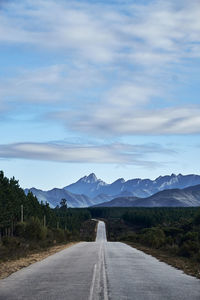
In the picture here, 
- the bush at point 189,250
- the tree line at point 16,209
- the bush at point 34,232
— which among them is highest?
the tree line at point 16,209

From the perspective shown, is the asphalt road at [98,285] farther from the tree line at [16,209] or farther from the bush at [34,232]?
the tree line at [16,209]

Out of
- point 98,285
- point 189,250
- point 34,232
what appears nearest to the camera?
point 98,285

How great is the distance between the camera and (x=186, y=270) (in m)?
23.9

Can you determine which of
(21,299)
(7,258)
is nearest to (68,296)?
(21,299)

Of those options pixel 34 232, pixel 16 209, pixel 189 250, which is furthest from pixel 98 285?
pixel 16 209

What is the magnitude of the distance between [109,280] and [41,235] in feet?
163

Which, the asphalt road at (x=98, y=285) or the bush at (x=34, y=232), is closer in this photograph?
the asphalt road at (x=98, y=285)

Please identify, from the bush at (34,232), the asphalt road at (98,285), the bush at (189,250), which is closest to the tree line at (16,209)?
the bush at (34,232)

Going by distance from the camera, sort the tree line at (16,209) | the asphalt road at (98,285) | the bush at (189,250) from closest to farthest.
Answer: the asphalt road at (98,285)
the bush at (189,250)
the tree line at (16,209)

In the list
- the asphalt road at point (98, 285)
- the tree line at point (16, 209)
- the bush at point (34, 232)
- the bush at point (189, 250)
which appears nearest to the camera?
the asphalt road at point (98, 285)

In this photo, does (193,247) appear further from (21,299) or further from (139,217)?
(139,217)

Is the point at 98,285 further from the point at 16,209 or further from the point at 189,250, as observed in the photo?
the point at 16,209

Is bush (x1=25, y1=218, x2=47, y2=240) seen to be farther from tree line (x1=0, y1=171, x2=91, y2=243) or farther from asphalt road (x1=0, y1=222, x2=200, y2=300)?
asphalt road (x1=0, y1=222, x2=200, y2=300)

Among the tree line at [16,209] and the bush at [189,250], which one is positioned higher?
the tree line at [16,209]
